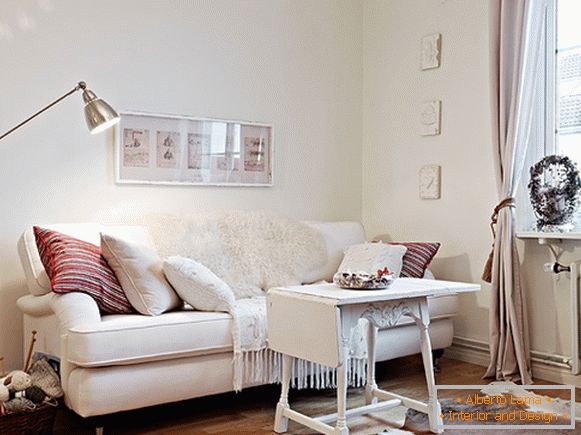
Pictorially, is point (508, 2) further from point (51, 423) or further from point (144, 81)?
point (51, 423)

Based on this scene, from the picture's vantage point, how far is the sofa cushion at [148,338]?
2.63 metres

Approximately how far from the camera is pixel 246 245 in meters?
3.77

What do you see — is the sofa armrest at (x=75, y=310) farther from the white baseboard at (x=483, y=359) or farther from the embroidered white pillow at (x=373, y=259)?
the white baseboard at (x=483, y=359)

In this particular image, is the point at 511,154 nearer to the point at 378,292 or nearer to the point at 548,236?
the point at 548,236

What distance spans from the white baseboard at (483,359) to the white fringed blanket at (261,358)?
1.02 meters

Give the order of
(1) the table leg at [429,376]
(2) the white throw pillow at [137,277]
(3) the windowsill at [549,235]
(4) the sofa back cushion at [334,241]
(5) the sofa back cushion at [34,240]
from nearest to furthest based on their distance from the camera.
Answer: (1) the table leg at [429,376] → (2) the white throw pillow at [137,277] → (5) the sofa back cushion at [34,240] → (3) the windowsill at [549,235] → (4) the sofa back cushion at [334,241]

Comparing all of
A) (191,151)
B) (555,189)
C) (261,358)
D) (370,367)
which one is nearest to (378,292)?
(370,367)

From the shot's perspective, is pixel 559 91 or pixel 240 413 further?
pixel 559 91

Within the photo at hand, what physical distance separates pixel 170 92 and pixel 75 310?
160 centimetres

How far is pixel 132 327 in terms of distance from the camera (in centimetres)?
275

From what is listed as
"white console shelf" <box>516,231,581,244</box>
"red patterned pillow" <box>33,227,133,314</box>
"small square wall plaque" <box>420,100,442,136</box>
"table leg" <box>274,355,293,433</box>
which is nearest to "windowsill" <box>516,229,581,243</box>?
"white console shelf" <box>516,231,581,244</box>

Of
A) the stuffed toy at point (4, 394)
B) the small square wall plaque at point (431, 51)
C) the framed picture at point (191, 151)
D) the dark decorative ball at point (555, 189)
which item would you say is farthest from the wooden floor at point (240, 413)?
the small square wall plaque at point (431, 51)

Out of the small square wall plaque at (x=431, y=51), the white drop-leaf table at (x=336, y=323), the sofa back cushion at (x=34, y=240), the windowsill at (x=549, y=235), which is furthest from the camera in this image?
the small square wall plaque at (x=431, y=51)

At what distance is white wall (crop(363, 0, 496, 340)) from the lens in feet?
13.3
